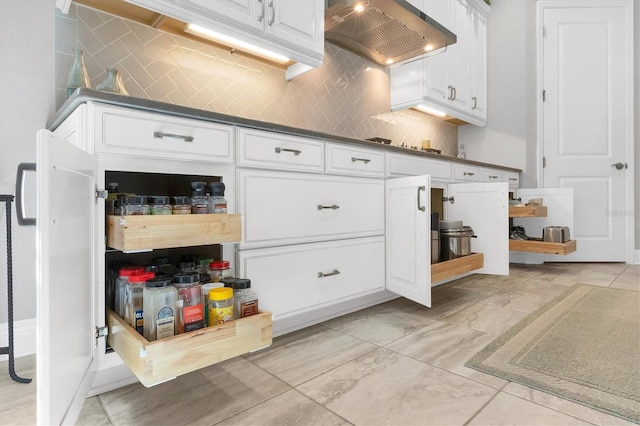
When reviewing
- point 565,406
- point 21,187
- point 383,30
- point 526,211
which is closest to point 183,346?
point 21,187

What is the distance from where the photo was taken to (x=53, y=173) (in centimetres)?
69

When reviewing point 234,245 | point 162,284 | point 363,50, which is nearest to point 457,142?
point 363,50

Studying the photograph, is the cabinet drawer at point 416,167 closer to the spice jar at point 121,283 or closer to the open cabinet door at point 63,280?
the spice jar at point 121,283

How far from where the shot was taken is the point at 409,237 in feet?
5.95

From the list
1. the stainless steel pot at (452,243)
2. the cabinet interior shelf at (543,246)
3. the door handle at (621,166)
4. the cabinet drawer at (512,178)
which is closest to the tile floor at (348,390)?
the stainless steel pot at (452,243)

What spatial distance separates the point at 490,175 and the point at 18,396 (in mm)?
3425

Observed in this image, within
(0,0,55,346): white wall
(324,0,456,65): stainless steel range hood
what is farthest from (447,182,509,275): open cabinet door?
(0,0,55,346): white wall

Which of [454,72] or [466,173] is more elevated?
[454,72]

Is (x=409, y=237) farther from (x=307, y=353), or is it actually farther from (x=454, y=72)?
(x=454, y=72)

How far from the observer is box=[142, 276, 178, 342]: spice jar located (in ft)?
3.05

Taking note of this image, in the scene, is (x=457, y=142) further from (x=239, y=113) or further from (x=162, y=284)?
(x=162, y=284)

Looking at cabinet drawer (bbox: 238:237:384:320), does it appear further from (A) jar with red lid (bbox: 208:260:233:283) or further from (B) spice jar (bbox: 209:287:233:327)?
(B) spice jar (bbox: 209:287:233:327)

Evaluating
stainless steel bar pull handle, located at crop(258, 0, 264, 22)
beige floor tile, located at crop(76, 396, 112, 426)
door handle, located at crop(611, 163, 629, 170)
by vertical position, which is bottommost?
beige floor tile, located at crop(76, 396, 112, 426)

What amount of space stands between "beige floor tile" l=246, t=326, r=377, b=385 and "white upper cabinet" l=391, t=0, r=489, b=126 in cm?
217
